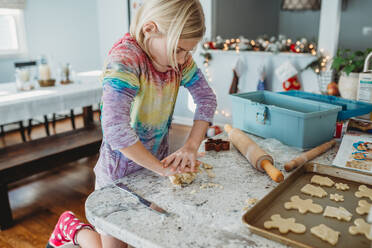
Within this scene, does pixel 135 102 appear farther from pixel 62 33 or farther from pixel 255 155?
pixel 62 33

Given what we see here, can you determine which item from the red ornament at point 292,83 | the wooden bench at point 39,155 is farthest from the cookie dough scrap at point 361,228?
the red ornament at point 292,83

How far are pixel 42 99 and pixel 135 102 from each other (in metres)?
1.84

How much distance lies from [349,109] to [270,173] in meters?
0.72

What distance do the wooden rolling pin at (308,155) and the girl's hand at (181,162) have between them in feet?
1.01

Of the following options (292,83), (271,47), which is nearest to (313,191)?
(292,83)

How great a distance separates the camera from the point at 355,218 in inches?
31.8

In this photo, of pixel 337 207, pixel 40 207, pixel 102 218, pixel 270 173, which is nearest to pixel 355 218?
pixel 337 207

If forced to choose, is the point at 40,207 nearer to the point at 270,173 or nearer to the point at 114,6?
the point at 270,173

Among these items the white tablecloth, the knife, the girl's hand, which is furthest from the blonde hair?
the white tablecloth

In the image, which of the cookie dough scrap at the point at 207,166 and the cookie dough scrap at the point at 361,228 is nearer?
the cookie dough scrap at the point at 361,228

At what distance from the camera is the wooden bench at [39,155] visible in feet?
6.97

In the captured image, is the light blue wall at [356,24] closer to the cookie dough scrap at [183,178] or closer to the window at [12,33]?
the window at [12,33]

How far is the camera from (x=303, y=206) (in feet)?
2.79

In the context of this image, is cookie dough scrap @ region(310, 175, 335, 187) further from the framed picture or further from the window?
the window
